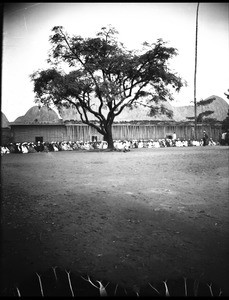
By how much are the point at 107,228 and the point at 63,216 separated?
928 mm

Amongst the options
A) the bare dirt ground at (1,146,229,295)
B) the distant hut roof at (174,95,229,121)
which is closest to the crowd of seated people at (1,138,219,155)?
the bare dirt ground at (1,146,229,295)

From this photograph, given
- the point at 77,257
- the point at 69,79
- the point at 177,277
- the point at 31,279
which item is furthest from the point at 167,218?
the point at 69,79

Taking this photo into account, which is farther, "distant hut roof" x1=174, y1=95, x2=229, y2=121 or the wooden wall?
"distant hut roof" x1=174, y1=95, x2=229, y2=121

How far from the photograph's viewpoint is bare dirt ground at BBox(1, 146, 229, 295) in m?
2.53

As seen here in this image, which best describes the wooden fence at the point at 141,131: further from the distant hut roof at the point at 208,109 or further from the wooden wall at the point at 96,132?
the distant hut roof at the point at 208,109

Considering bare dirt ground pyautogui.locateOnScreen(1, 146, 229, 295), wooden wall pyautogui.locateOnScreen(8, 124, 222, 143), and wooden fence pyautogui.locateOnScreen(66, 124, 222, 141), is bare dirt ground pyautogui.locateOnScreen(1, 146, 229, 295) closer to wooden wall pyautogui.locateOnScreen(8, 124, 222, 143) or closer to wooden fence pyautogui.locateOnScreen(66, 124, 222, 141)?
wooden wall pyautogui.locateOnScreen(8, 124, 222, 143)

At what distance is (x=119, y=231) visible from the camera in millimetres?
3496

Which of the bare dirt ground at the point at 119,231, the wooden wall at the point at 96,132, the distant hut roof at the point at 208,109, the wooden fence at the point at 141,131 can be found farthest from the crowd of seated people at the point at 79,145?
the distant hut roof at the point at 208,109

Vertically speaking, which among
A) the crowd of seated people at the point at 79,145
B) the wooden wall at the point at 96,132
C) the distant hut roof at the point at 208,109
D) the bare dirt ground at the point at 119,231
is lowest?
the bare dirt ground at the point at 119,231

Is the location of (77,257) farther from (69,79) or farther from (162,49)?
(162,49)

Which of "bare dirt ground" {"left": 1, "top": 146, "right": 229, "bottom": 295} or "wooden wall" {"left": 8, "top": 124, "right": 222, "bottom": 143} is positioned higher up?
"wooden wall" {"left": 8, "top": 124, "right": 222, "bottom": 143}

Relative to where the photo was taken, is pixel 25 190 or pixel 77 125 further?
pixel 77 125

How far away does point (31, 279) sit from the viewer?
235cm

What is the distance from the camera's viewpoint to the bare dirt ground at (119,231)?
2531 millimetres
